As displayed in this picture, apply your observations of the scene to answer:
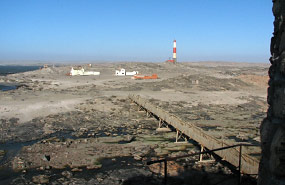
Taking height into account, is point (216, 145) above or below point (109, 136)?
above

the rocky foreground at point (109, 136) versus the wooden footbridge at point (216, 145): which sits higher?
the wooden footbridge at point (216, 145)

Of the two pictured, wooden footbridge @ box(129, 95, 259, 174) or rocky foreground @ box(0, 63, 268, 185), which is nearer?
wooden footbridge @ box(129, 95, 259, 174)

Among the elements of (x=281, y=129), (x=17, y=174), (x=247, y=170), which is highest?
(x=281, y=129)

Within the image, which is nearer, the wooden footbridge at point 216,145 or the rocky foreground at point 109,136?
the wooden footbridge at point 216,145

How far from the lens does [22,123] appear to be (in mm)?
18688

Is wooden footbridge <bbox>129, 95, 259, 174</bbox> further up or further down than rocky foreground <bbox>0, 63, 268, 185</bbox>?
further up

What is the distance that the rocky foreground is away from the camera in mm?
10898

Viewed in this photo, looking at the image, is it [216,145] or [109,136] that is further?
[109,136]

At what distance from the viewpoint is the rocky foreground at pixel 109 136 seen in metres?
10.9

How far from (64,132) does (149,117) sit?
6.70m

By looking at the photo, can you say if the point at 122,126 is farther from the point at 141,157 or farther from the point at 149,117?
the point at 141,157

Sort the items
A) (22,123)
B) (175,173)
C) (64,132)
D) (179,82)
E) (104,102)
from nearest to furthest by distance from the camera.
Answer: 1. (175,173)
2. (64,132)
3. (22,123)
4. (104,102)
5. (179,82)

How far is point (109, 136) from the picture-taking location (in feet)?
54.1

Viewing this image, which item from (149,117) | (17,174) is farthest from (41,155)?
(149,117)
